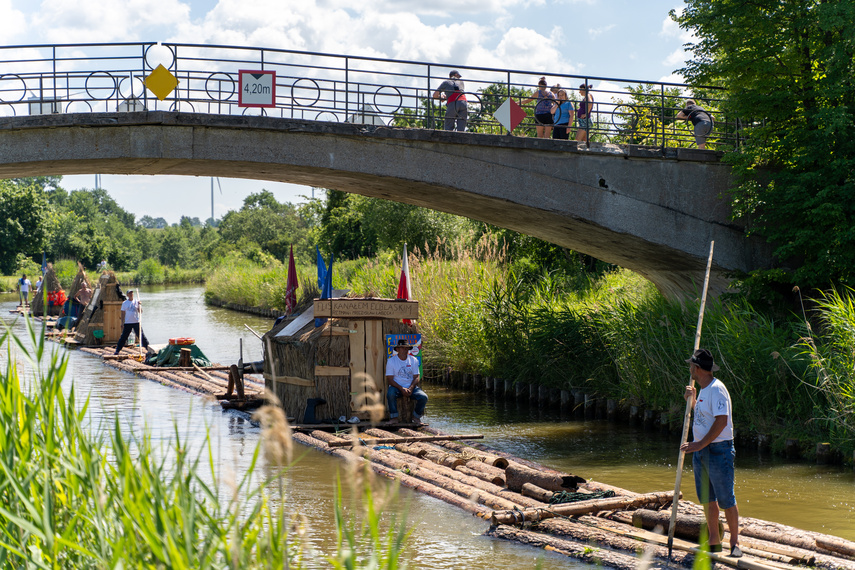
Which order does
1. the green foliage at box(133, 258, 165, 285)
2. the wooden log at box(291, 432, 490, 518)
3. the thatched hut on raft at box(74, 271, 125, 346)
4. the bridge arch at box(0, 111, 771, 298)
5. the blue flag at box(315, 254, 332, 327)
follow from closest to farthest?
the wooden log at box(291, 432, 490, 518) → the blue flag at box(315, 254, 332, 327) → the bridge arch at box(0, 111, 771, 298) → the thatched hut on raft at box(74, 271, 125, 346) → the green foliage at box(133, 258, 165, 285)

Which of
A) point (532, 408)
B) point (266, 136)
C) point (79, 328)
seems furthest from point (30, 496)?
point (79, 328)

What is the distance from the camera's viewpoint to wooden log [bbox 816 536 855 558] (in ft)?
23.3

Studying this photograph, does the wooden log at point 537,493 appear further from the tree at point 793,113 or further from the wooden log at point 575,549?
the tree at point 793,113

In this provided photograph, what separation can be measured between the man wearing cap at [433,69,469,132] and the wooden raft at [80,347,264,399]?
6.28 metres

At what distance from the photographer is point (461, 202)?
18.6 metres

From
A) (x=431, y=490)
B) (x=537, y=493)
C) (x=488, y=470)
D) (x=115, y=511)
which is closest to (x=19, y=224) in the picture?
(x=488, y=470)

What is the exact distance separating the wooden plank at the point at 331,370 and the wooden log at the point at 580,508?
502 centimetres

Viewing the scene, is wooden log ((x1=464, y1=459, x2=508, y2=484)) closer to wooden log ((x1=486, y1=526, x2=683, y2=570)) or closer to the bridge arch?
wooden log ((x1=486, y1=526, x2=683, y2=570))

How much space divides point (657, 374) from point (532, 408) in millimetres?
3226

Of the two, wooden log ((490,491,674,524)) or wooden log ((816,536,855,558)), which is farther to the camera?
wooden log ((490,491,674,524))

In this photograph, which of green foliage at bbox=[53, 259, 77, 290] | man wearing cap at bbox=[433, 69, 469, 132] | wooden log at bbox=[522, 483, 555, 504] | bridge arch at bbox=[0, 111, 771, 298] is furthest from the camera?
green foliage at bbox=[53, 259, 77, 290]

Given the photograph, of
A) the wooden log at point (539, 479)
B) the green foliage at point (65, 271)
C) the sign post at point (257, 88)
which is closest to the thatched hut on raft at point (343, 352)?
the wooden log at point (539, 479)

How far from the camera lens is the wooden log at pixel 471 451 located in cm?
1087

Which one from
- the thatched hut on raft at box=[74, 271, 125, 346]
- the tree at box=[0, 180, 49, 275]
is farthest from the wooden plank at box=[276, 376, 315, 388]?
the tree at box=[0, 180, 49, 275]
